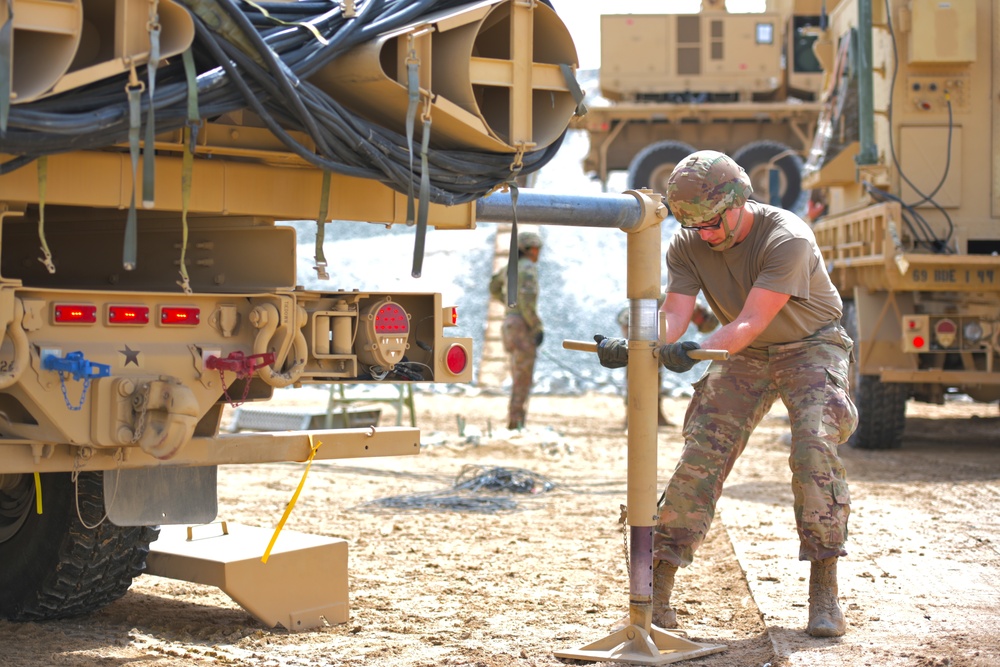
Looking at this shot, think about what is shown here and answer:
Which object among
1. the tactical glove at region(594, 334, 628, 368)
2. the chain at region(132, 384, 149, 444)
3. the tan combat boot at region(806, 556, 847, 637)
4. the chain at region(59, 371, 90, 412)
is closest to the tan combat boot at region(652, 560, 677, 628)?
the tan combat boot at region(806, 556, 847, 637)

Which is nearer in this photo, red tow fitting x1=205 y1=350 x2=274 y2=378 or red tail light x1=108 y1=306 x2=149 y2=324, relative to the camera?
red tail light x1=108 y1=306 x2=149 y2=324

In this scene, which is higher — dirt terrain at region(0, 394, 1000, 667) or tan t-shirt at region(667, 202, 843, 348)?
tan t-shirt at region(667, 202, 843, 348)

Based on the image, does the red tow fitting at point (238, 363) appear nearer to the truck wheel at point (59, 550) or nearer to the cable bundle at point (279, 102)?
the cable bundle at point (279, 102)

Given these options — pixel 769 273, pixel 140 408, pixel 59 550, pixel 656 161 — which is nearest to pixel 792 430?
pixel 769 273

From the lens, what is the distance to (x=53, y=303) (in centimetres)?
383

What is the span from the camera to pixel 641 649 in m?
4.36

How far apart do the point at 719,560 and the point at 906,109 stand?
548cm

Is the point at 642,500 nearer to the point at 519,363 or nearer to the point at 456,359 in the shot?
the point at 456,359

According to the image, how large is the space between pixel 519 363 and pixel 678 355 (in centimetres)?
815

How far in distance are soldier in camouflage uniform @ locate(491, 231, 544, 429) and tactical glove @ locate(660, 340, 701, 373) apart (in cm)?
785

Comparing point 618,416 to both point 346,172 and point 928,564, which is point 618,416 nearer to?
point 928,564

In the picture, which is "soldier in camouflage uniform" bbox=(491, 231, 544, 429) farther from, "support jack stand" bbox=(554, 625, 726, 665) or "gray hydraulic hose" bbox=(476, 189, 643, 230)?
"support jack stand" bbox=(554, 625, 726, 665)

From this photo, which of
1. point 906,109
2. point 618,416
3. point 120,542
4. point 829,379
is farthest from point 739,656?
point 618,416

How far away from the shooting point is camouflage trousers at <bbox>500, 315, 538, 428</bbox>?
1226cm
